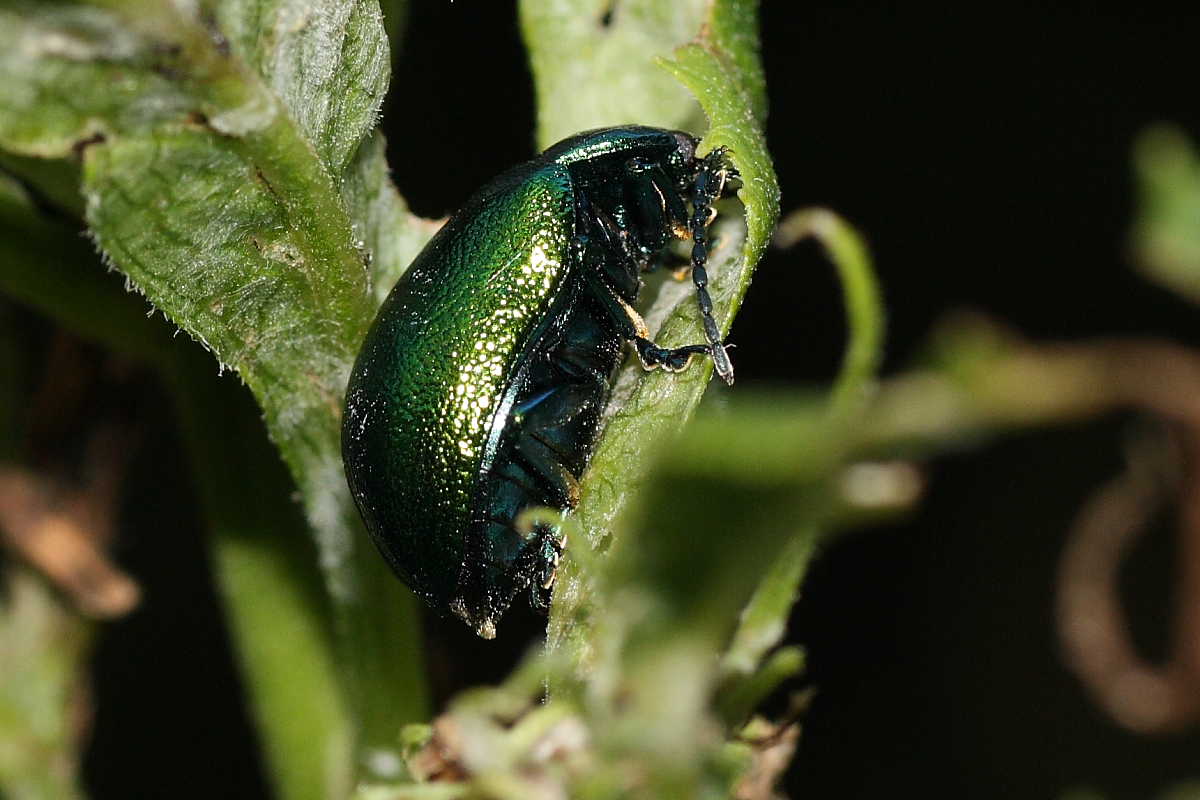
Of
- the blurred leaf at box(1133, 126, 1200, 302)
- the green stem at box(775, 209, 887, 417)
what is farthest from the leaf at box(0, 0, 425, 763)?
the blurred leaf at box(1133, 126, 1200, 302)

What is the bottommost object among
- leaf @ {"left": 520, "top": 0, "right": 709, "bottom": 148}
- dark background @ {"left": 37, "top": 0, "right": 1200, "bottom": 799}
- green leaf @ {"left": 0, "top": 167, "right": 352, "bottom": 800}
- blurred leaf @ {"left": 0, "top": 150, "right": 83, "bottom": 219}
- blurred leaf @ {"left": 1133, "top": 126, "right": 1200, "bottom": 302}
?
dark background @ {"left": 37, "top": 0, "right": 1200, "bottom": 799}

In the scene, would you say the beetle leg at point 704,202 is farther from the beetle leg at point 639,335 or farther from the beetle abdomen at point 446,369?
the beetle abdomen at point 446,369

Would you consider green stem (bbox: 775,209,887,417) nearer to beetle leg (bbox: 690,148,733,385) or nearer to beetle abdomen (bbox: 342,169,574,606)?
beetle leg (bbox: 690,148,733,385)

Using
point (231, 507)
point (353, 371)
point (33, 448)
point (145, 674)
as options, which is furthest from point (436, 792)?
point (145, 674)

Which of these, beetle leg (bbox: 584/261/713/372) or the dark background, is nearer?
beetle leg (bbox: 584/261/713/372)

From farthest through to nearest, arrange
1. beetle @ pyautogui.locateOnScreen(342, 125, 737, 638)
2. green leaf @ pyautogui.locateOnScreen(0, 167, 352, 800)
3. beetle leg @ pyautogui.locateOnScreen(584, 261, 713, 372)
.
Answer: green leaf @ pyautogui.locateOnScreen(0, 167, 352, 800) → beetle @ pyautogui.locateOnScreen(342, 125, 737, 638) → beetle leg @ pyautogui.locateOnScreen(584, 261, 713, 372)

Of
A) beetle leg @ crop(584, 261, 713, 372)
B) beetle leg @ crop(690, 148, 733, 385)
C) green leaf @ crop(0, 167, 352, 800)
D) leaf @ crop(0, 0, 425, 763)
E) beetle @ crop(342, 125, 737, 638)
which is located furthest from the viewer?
green leaf @ crop(0, 167, 352, 800)
